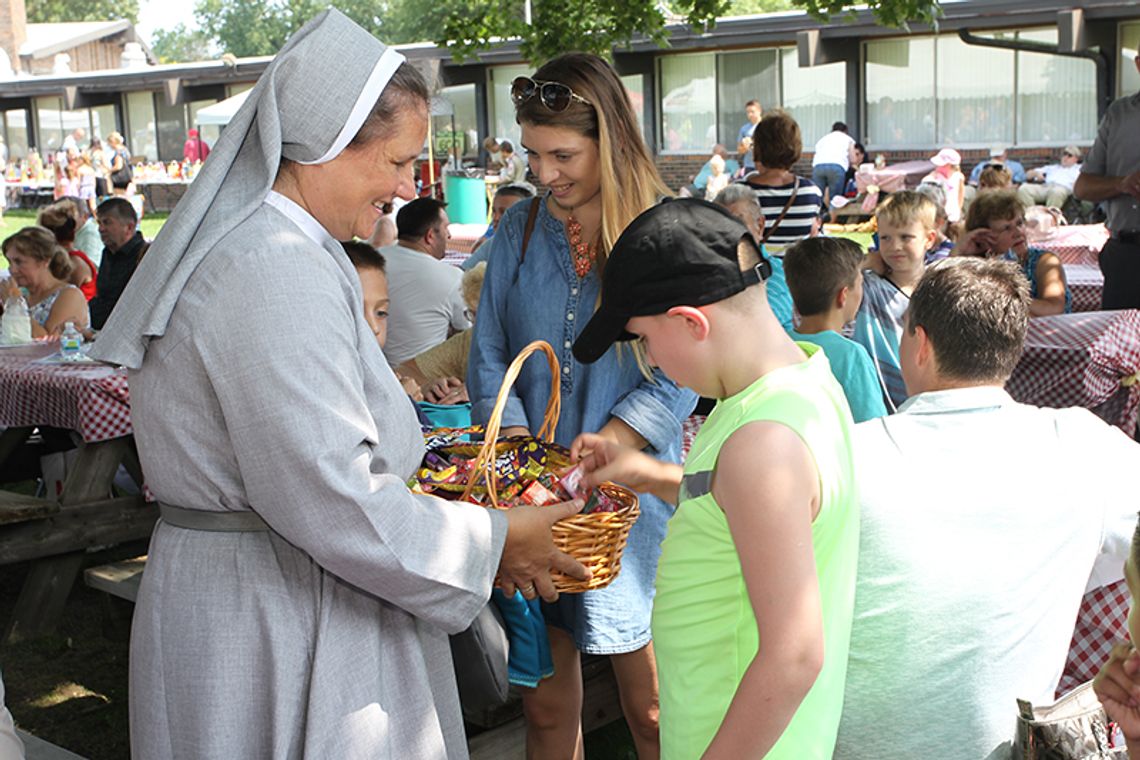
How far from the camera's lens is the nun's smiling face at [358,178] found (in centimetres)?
203

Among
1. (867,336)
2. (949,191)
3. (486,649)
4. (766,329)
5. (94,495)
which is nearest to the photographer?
(766,329)

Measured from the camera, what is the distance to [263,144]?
Answer: 196 centimetres

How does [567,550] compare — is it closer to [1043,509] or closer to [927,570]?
[927,570]

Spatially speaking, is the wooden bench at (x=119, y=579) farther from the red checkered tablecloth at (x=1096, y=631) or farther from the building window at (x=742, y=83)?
the building window at (x=742, y=83)

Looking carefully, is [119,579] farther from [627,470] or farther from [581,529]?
[627,470]

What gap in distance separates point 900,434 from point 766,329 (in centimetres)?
56

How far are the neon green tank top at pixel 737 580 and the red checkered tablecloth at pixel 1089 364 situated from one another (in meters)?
3.26

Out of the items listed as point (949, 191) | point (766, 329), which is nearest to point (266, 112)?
point (766, 329)

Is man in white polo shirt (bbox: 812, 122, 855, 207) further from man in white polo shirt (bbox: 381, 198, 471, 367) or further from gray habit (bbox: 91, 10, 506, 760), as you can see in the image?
gray habit (bbox: 91, 10, 506, 760)

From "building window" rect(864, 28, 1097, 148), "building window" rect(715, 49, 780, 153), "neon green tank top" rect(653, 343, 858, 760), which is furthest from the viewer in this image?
"building window" rect(715, 49, 780, 153)

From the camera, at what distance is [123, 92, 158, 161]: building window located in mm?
37531

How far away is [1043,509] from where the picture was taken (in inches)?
90.3

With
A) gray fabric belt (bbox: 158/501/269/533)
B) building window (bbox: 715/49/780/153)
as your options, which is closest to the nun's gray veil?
gray fabric belt (bbox: 158/501/269/533)

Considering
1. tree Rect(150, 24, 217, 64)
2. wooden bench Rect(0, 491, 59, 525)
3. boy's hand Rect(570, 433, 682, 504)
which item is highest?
tree Rect(150, 24, 217, 64)
